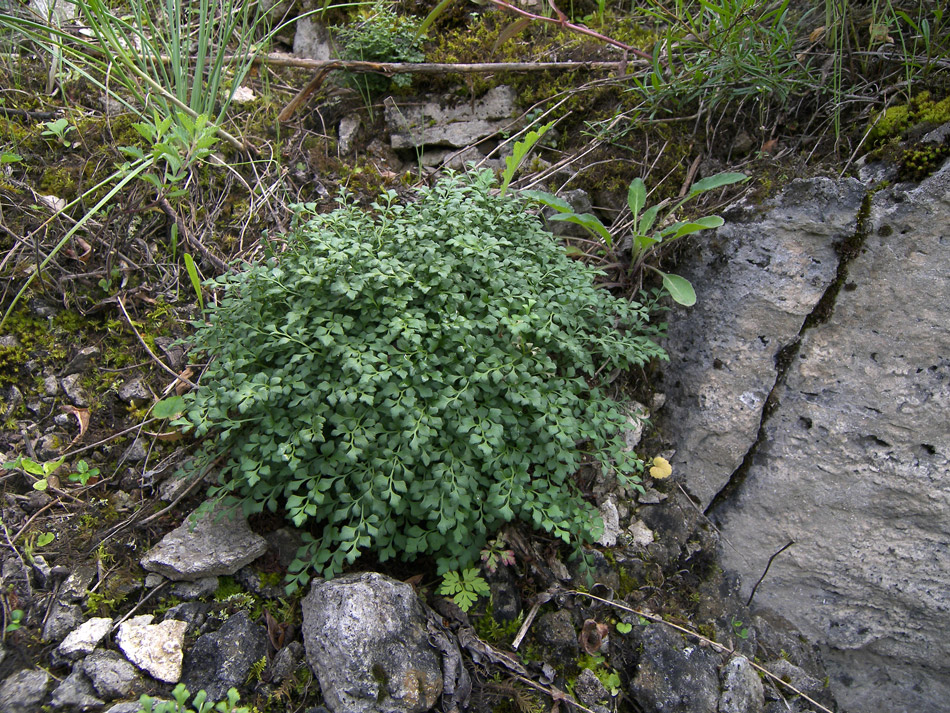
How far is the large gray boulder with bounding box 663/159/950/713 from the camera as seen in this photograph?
272 cm

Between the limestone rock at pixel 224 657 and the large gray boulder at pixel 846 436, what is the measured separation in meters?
2.05

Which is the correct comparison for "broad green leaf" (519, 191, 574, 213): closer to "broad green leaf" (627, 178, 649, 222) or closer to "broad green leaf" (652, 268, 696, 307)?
"broad green leaf" (627, 178, 649, 222)

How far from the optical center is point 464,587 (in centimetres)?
232

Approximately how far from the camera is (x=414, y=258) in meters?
2.51

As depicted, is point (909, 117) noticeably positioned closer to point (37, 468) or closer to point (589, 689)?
point (589, 689)

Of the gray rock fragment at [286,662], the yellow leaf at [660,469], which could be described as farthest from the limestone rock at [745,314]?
the gray rock fragment at [286,662]

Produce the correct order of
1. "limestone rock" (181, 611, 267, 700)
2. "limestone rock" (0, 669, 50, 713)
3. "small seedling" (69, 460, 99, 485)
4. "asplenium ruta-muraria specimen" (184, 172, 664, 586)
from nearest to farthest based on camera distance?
"limestone rock" (0, 669, 50, 713), "limestone rock" (181, 611, 267, 700), "asplenium ruta-muraria specimen" (184, 172, 664, 586), "small seedling" (69, 460, 99, 485)

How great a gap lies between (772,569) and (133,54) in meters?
4.18


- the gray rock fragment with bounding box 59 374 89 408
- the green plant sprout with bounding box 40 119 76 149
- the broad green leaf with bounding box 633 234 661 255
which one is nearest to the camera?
the gray rock fragment with bounding box 59 374 89 408

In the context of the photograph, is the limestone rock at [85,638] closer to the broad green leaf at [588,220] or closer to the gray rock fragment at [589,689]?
the gray rock fragment at [589,689]

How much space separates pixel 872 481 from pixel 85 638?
3.30 metres

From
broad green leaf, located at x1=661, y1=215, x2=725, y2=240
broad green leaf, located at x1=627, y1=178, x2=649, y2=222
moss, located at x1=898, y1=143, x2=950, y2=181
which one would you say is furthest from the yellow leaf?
moss, located at x1=898, y1=143, x2=950, y2=181

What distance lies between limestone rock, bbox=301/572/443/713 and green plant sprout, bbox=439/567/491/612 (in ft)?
0.44

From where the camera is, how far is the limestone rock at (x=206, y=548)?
2.33 meters
